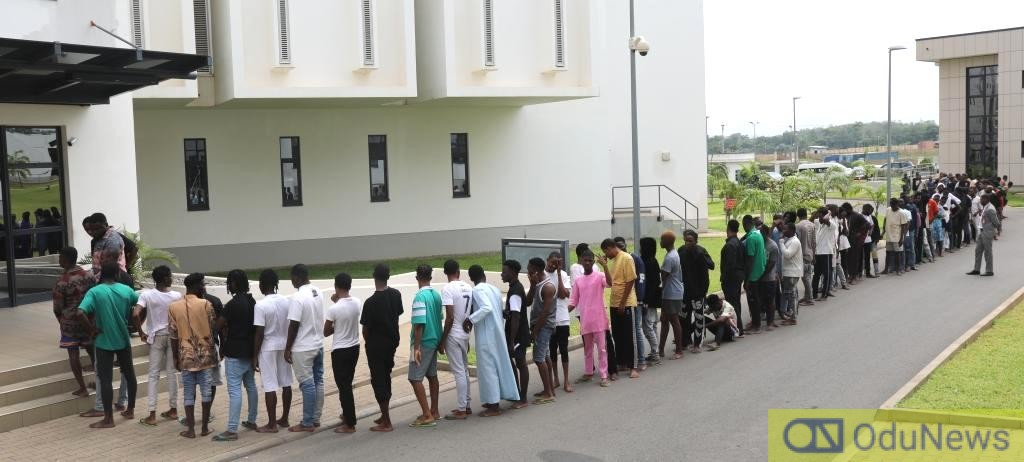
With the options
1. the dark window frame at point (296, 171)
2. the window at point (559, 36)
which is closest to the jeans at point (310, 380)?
the dark window frame at point (296, 171)

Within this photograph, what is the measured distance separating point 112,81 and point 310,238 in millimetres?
11519

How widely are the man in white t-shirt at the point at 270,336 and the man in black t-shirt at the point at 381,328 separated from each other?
32.8 inches

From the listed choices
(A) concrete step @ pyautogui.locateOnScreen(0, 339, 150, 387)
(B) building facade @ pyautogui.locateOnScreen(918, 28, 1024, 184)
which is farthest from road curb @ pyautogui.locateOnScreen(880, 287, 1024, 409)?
(B) building facade @ pyautogui.locateOnScreen(918, 28, 1024, 184)

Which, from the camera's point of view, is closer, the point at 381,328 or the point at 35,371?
the point at 381,328

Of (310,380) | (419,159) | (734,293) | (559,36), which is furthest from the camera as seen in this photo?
(419,159)

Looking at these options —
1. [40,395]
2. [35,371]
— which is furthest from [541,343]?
[35,371]

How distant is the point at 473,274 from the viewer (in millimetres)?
10242

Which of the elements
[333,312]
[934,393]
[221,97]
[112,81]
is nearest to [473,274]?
[333,312]

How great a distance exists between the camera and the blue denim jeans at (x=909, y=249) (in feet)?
68.8

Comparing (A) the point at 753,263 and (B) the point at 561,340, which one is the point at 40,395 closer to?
(B) the point at 561,340

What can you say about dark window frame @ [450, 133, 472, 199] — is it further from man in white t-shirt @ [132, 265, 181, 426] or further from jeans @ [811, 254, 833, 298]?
man in white t-shirt @ [132, 265, 181, 426]

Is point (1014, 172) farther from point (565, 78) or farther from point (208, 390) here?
point (208, 390)

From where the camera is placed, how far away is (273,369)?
381 inches

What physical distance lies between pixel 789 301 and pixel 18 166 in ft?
40.8
